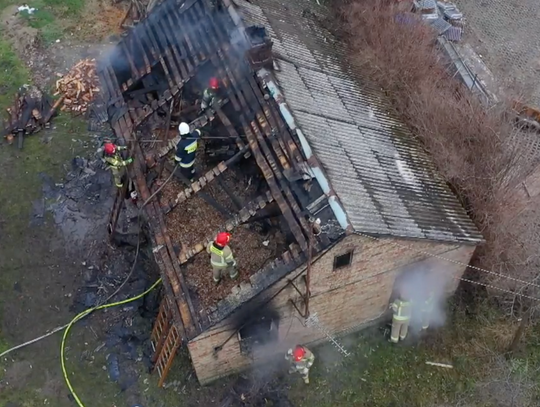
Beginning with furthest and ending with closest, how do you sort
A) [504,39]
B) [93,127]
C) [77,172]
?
[504,39], [93,127], [77,172]

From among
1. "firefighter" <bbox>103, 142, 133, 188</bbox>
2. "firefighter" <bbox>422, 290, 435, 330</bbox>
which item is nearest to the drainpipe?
"firefighter" <bbox>103, 142, 133, 188</bbox>

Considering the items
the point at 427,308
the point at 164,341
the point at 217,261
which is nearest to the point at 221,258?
the point at 217,261

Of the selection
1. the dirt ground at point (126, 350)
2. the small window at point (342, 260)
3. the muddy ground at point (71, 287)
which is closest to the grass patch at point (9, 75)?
the muddy ground at point (71, 287)

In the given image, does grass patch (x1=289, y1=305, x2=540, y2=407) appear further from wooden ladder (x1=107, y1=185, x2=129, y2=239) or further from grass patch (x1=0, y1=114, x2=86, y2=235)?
grass patch (x1=0, y1=114, x2=86, y2=235)

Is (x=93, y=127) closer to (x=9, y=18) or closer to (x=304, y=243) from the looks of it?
(x=9, y=18)

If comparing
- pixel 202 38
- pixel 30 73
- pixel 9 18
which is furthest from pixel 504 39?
pixel 9 18

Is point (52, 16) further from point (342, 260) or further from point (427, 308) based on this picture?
point (427, 308)
